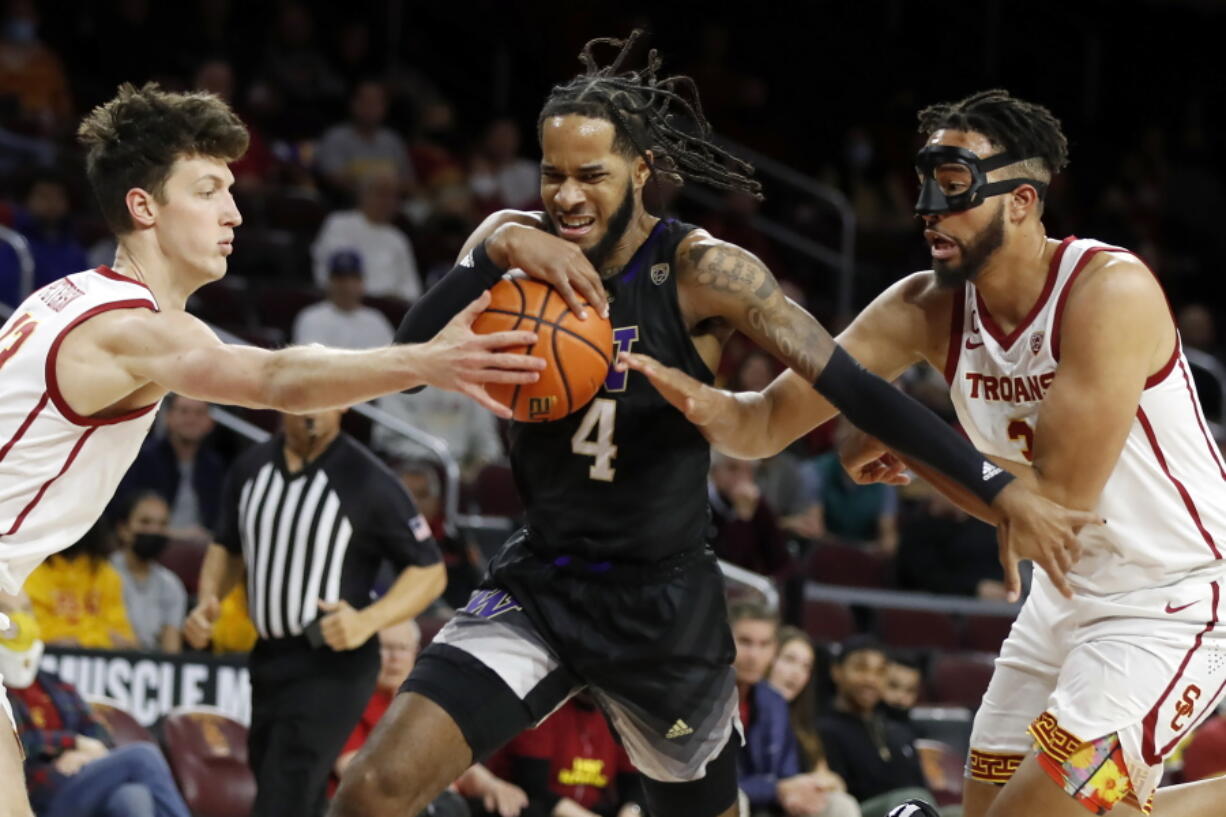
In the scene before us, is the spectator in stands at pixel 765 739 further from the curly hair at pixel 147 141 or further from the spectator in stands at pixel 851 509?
the curly hair at pixel 147 141

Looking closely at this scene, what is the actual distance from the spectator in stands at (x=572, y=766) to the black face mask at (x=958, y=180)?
10.5 ft

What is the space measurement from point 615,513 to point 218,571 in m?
3.16

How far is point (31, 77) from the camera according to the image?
11.5 meters

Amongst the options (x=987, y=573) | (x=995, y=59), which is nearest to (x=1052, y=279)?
(x=987, y=573)

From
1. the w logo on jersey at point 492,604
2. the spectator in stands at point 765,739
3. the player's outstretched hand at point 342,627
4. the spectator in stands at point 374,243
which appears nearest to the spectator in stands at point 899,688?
the spectator in stands at point 765,739

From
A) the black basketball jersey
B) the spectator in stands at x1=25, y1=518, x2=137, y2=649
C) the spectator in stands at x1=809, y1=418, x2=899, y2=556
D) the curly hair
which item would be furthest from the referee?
the spectator in stands at x1=809, y1=418, x2=899, y2=556

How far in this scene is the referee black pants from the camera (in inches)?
260

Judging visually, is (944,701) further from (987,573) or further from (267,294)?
(267,294)

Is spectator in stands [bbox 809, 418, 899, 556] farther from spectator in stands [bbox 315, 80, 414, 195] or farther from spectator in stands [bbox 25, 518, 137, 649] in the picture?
spectator in stands [bbox 25, 518, 137, 649]

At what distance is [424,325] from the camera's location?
4324mm

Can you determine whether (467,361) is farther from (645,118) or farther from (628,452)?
(645,118)

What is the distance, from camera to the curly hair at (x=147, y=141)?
13.5 feet

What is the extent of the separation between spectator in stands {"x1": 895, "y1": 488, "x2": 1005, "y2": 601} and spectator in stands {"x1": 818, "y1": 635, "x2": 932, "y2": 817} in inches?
105

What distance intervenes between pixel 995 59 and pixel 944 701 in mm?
10006
